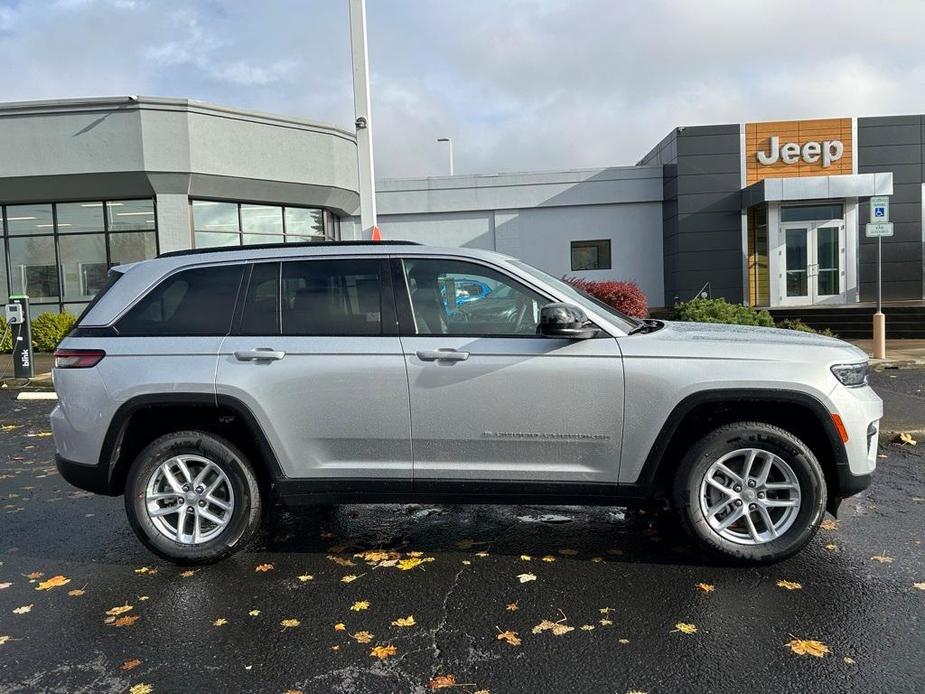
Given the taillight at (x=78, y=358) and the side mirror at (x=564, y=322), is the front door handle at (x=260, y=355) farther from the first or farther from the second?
the side mirror at (x=564, y=322)

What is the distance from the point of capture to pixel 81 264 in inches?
825

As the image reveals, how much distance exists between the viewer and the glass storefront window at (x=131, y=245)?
2073 centimetres

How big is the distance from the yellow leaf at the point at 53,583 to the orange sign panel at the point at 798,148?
22.9 meters

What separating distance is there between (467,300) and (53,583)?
9.78 ft

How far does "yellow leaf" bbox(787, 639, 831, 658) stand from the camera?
336cm

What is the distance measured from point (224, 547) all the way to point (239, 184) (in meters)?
17.6

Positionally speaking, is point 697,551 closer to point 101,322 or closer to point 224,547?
point 224,547

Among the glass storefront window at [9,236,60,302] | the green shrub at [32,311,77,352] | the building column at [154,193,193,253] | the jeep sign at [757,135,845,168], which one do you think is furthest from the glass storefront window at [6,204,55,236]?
the jeep sign at [757,135,845,168]

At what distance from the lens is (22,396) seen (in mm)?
12461

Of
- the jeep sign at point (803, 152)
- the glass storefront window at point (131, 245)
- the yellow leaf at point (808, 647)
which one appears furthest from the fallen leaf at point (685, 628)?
the jeep sign at point (803, 152)

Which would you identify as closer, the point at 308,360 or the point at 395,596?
the point at 395,596

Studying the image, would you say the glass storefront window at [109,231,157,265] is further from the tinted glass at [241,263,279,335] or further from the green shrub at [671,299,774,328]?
the tinted glass at [241,263,279,335]

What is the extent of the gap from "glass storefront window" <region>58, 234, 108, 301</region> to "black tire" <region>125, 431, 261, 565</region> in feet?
60.0

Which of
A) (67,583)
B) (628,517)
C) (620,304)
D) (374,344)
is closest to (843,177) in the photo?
(620,304)
